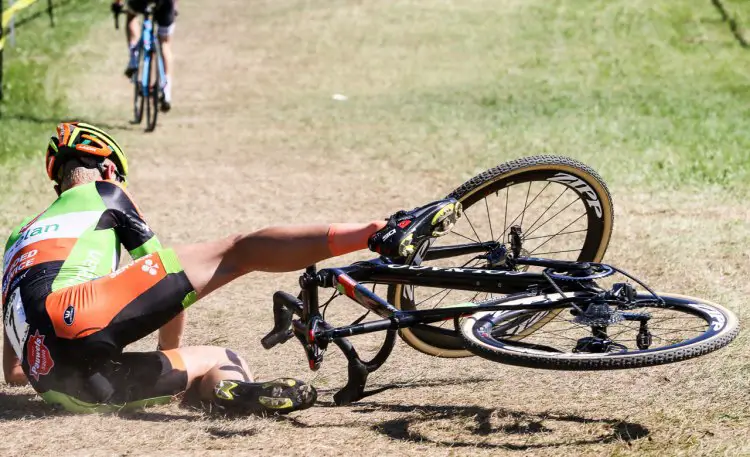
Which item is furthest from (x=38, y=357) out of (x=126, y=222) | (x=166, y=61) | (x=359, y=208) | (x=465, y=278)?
(x=166, y=61)

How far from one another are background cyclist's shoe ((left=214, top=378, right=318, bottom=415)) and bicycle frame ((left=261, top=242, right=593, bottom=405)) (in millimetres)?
128

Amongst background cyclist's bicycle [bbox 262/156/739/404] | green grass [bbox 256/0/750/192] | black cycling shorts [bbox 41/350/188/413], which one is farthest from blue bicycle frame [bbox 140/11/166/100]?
black cycling shorts [bbox 41/350/188/413]

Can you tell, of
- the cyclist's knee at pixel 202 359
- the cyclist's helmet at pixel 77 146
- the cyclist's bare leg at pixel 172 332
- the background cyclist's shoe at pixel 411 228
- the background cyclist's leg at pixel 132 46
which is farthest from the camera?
the background cyclist's leg at pixel 132 46

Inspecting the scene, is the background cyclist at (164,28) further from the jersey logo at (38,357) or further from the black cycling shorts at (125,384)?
the jersey logo at (38,357)

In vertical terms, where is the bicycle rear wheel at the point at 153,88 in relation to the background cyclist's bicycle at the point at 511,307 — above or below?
above

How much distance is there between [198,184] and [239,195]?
2.04 feet

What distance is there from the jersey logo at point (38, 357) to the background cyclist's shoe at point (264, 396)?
75cm

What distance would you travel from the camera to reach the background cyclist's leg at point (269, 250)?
462 cm

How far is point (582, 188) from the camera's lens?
526 centimetres

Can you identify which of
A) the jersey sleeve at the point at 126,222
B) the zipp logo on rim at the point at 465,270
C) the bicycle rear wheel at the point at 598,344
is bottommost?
the bicycle rear wheel at the point at 598,344

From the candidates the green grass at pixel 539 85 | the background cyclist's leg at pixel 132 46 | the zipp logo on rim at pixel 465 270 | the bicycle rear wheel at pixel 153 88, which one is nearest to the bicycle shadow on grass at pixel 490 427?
the zipp logo on rim at pixel 465 270

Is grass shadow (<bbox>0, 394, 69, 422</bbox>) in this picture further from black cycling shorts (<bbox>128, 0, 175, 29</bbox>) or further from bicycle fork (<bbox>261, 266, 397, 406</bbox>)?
black cycling shorts (<bbox>128, 0, 175, 29</bbox>)

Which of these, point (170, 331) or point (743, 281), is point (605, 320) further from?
point (743, 281)

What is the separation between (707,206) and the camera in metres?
8.84
